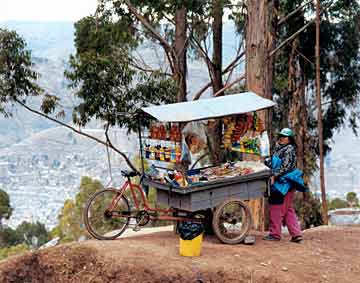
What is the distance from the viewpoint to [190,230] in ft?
26.3

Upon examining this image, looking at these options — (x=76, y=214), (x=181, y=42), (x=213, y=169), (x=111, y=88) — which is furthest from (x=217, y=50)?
(x=76, y=214)

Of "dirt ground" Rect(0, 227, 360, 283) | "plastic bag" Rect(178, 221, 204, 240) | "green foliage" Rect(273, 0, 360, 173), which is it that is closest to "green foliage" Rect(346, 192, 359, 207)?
"green foliage" Rect(273, 0, 360, 173)

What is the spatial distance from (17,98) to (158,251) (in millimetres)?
7730

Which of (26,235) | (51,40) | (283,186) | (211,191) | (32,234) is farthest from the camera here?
(51,40)

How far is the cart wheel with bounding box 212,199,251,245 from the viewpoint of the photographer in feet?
29.0

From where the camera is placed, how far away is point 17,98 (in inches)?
581

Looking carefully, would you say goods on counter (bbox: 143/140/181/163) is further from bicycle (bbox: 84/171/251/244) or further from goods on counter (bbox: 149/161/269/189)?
bicycle (bbox: 84/171/251/244)

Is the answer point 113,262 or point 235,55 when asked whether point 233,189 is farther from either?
point 235,55

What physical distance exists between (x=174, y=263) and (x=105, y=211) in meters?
1.50

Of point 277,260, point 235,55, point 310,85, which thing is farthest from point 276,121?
point 277,260

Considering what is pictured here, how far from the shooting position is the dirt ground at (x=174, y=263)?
24.8 feet

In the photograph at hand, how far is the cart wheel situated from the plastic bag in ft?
2.39

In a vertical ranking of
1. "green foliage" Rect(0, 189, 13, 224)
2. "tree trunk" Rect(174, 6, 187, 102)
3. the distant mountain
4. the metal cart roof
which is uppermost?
the distant mountain

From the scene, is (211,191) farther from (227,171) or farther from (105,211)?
(105,211)
